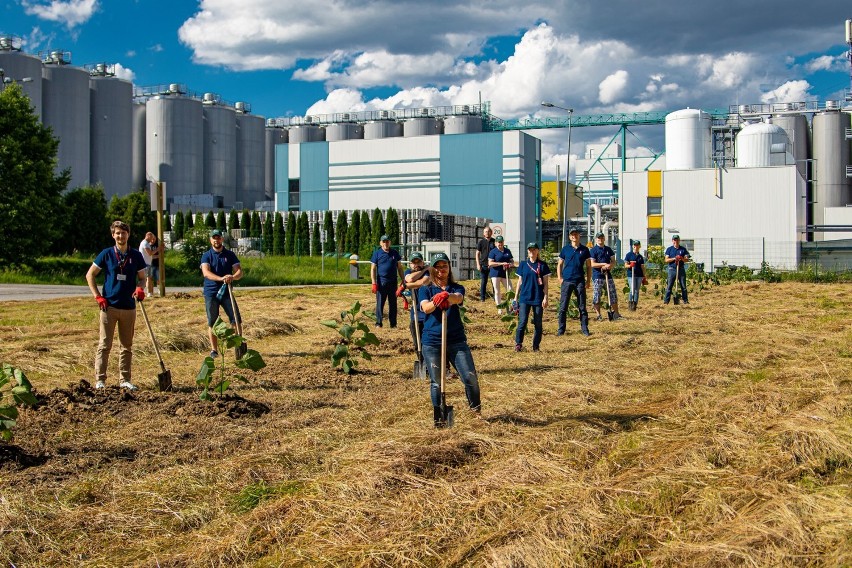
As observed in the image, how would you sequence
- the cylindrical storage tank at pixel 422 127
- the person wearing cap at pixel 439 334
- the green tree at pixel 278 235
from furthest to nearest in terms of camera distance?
the cylindrical storage tank at pixel 422 127, the green tree at pixel 278 235, the person wearing cap at pixel 439 334

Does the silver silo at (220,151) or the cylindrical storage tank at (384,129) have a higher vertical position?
the cylindrical storage tank at (384,129)

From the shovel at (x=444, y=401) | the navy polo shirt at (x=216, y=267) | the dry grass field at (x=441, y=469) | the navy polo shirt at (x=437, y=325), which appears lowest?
the dry grass field at (x=441, y=469)

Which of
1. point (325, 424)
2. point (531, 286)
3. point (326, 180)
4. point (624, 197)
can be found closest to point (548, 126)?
point (326, 180)

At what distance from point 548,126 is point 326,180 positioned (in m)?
21.3

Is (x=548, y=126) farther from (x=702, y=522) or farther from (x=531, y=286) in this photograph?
(x=702, y=522)

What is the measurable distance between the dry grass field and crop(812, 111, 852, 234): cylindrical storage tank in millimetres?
60355

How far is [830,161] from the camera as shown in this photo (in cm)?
6450

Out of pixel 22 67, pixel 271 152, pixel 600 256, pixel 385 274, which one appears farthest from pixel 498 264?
pixel 271 152

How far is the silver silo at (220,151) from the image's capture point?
76.2 m

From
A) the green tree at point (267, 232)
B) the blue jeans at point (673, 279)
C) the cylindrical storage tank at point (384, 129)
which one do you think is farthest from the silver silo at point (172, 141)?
the blue jeans at point (673, 279)

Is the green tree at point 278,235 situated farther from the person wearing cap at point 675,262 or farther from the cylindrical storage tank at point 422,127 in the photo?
the person wearing cap at point 675,262

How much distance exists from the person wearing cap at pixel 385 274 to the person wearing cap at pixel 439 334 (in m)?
7.01

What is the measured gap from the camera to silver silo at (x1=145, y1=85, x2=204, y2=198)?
71938 millimetres

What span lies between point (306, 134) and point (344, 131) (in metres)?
4.28
